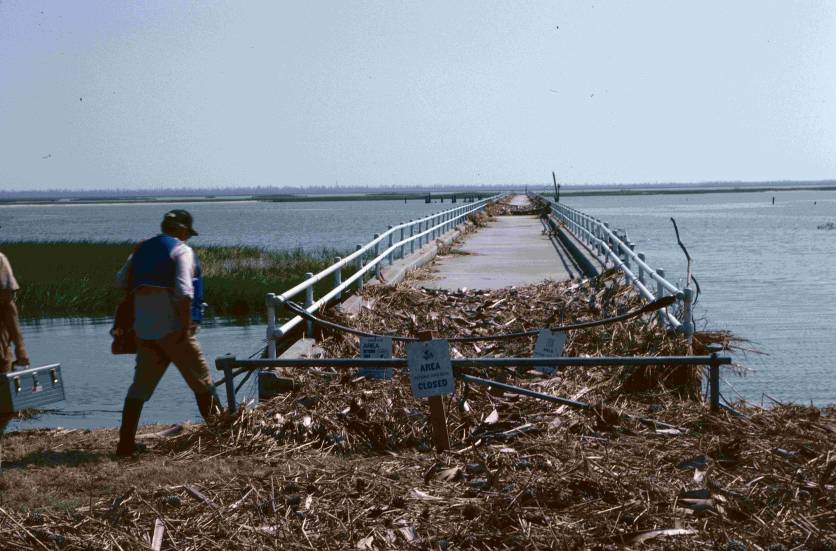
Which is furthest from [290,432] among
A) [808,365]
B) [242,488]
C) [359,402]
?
[808,365]

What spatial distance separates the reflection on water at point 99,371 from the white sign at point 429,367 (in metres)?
3.16

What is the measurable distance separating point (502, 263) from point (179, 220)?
622 inches

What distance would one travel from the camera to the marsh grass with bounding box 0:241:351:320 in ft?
83.9

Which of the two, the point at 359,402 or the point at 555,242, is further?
the point at 555,242

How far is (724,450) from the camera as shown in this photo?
21.1 ft

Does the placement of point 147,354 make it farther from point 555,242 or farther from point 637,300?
point 555,242

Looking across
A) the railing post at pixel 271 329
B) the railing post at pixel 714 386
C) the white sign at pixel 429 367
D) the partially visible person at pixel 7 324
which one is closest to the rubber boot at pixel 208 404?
the railing post at pixel 271 329

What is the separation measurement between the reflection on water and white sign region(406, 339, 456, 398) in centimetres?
316

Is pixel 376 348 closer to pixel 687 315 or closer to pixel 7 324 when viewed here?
pixel 7 324

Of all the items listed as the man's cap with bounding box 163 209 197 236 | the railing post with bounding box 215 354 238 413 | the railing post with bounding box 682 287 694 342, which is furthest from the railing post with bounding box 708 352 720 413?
the man's cap with bounding box 163 209 197 236

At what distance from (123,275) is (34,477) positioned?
5.47 feet

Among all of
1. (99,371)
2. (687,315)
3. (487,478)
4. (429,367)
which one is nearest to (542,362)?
(429,367)

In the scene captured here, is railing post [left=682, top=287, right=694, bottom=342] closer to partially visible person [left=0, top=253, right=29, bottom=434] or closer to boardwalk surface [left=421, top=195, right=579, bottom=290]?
partially visible person [left=0, top=253, right=29, bottom=434]

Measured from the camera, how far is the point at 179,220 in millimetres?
7676
